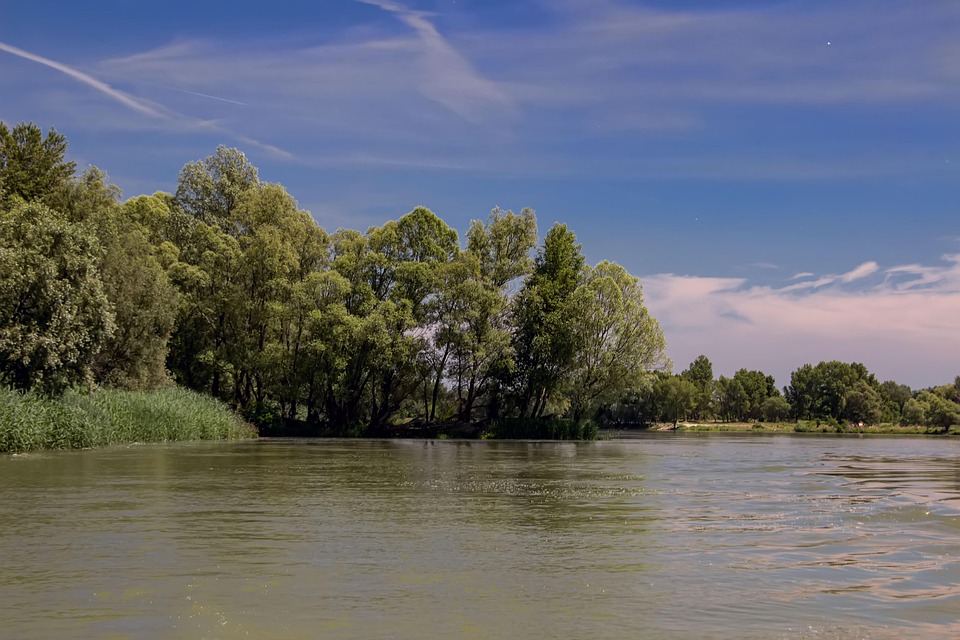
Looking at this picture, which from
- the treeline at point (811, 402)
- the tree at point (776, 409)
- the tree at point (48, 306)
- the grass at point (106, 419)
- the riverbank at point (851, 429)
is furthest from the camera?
Result: the tree at point (776, 409)

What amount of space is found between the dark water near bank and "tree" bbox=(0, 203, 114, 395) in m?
15.4

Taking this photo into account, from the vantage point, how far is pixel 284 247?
7069 centimetres

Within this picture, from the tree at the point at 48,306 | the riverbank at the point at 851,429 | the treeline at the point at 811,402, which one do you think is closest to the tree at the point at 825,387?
the treeline at the point at 811,402

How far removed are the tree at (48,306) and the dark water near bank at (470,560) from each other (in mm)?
15386

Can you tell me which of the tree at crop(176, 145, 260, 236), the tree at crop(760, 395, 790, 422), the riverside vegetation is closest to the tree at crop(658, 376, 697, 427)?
the tree at crop(760, 395, 790, 422)

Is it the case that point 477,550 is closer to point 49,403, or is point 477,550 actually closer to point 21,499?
point 21,499

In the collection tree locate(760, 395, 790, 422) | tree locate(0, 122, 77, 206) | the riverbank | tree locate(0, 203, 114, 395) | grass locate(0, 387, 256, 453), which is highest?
tree locate(0, 122, 77, 206)

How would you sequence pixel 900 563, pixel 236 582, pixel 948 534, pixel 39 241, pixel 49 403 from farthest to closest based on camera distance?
pixel 39 241, pixel 49 403, pixel 948 534, pixel 900 563, pixel 236 582

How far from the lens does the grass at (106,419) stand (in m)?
33.0

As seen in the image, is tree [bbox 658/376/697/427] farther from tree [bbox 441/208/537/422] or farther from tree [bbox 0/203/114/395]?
tree [bbox 0/203/114/395]

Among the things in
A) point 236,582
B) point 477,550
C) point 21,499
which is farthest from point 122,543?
point 21,499

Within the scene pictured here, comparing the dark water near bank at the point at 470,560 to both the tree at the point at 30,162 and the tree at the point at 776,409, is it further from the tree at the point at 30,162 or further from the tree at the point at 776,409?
the tree at the point at 776,409

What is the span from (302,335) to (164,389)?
16.8m

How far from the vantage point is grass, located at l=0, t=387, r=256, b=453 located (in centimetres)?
3297
